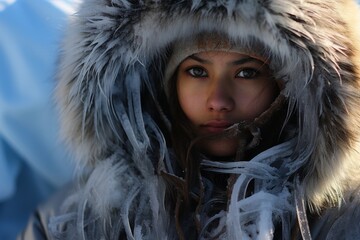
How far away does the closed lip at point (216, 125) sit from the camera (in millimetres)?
1458

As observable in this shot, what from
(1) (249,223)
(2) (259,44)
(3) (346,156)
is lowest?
(1) (249,223)

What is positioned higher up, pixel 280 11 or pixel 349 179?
pixel 280 11

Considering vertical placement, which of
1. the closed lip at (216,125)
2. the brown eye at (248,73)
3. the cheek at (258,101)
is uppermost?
the brown eye at (248,73)

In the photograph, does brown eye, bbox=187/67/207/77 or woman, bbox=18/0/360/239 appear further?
brown eye, bbox=187/67/207/77

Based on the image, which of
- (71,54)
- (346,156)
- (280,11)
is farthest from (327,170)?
(71,54)

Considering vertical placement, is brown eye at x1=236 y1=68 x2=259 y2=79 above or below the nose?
above

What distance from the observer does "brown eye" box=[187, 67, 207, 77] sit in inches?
58.3

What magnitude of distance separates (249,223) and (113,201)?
27cm

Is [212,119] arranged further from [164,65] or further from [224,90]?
[164,65]

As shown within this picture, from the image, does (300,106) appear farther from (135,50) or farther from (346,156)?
(135,50)

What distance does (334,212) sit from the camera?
140 cm

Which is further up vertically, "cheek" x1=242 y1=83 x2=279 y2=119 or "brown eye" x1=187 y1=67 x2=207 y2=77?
"brown eye" x1=187 y1=67 x2=207 y2=77

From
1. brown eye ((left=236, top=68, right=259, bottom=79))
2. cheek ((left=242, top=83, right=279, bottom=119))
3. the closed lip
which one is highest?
brown eye ((left=236, top=68, right=259, bottom=79))

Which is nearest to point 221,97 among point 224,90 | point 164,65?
point 224,90
